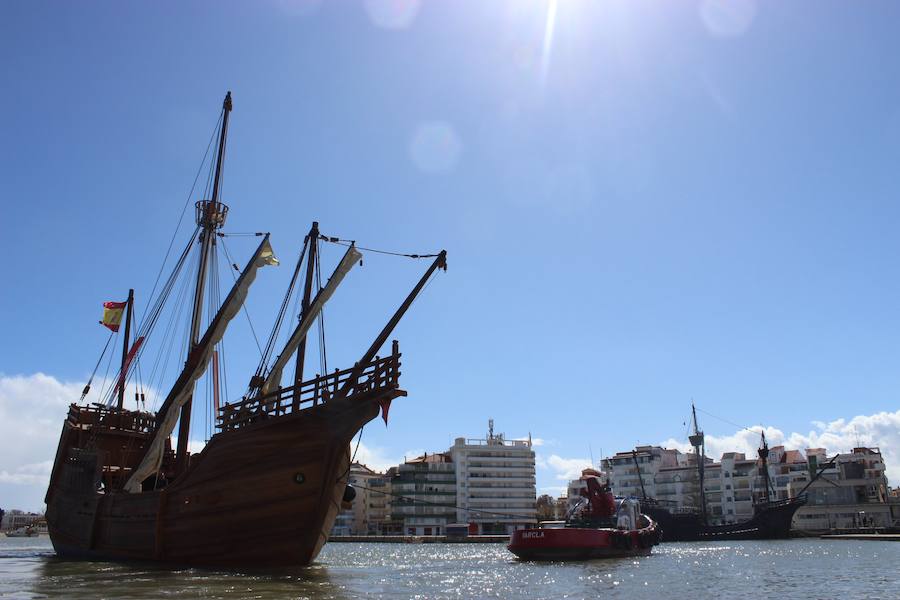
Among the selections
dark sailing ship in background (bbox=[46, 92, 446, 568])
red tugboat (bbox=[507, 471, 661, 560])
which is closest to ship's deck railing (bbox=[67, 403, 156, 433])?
dark sailing ship in background (bbox=[46, 92, 446, 568])

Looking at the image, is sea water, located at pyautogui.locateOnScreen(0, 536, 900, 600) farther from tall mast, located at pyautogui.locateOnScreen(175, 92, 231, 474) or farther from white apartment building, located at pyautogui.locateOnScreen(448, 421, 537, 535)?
white apartment building, located at pyautogui.locateOnScreen(448, 421, 537, 535)

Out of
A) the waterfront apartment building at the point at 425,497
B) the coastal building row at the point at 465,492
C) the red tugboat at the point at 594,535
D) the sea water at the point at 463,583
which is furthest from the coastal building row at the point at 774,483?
the sea water at the point at 463,583

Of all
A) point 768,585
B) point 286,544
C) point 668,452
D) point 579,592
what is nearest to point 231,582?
point 286,544

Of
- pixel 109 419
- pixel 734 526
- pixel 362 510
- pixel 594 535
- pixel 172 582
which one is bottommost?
pixel 734 526

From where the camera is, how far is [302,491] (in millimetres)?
24250

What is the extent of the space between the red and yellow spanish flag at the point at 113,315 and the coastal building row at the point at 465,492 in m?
81.8

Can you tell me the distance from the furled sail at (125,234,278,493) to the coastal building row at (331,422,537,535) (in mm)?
89790

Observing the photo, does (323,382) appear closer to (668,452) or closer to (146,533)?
(146,533)

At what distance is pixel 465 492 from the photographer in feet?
388

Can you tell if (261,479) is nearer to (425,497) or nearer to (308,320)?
(308,320)

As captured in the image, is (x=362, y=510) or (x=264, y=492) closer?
(x=264, y=492)

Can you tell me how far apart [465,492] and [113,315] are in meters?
86.6

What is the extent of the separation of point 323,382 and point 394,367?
2624 mm

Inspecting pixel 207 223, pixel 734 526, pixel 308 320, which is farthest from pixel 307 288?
pixel 734 526
